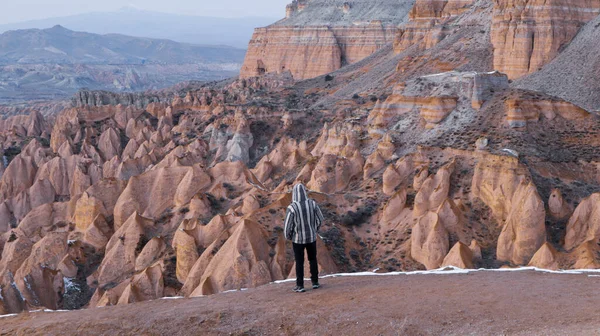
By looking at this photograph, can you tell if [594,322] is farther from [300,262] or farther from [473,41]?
[473,41]

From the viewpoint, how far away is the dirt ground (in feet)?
28.8

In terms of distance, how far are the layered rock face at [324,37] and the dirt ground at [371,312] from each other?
91.8 metres

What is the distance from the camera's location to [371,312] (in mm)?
9531

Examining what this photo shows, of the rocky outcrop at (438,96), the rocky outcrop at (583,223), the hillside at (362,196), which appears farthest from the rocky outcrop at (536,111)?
the rocky outcrop at (583,223)

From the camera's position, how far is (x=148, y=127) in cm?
6247

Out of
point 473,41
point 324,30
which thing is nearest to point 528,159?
point 473,41

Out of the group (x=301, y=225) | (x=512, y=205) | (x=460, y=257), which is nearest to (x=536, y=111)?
(x=512, y=205)

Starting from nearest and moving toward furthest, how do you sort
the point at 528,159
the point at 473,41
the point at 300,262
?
the point at 300,262 → the point at 528,159 → the point at 473,41

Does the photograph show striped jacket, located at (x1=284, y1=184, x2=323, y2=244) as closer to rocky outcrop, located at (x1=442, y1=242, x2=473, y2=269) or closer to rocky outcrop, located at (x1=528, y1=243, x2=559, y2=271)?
rocky outcrop, located at (x1=442, y1=242, x2=473, y2=269)

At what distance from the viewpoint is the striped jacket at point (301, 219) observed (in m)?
10.9

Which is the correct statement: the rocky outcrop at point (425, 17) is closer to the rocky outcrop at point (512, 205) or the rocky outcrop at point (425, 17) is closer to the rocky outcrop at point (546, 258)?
the rocky outcrop at point (512, 205)

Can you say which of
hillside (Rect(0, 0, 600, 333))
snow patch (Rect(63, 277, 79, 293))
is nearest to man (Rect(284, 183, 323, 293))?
hillside (Rect(0, 0, 600, 333))

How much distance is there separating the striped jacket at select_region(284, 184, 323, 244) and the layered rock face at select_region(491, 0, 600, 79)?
4250 cm

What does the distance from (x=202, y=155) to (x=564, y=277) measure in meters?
39.4
